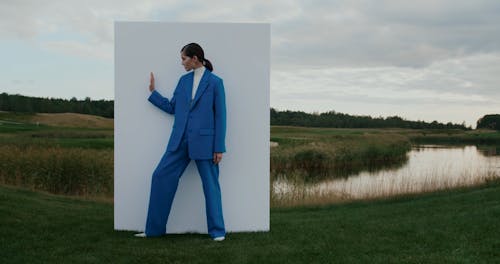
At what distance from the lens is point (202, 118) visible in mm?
4688

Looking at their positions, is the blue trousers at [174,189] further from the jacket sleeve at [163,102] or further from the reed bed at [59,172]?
the reed bed at [59,172]

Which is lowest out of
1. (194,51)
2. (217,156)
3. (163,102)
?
(217,156)

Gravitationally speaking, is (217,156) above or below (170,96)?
below

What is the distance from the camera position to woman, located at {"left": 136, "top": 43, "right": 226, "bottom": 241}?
469 centimetres

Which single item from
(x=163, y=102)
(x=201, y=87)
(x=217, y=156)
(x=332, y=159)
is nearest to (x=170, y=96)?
(x=163, y=102)

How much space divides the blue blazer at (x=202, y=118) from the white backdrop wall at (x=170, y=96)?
0.26 meters

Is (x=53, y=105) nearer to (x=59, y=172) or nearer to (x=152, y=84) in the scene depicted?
(x=59, y=172)

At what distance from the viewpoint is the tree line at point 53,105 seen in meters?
39.0

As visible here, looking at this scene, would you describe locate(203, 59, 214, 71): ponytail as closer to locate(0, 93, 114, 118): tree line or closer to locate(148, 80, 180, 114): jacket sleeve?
locate(148, 80, 180, 114): jacket sleeve

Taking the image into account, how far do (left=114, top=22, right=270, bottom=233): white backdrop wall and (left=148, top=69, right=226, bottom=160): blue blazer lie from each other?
263mm

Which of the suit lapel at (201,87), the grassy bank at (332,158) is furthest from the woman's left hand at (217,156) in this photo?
the grassy bank at (332,158)

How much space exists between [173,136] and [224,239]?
110cm

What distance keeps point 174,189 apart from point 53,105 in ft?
134

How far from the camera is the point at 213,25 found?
502cm
